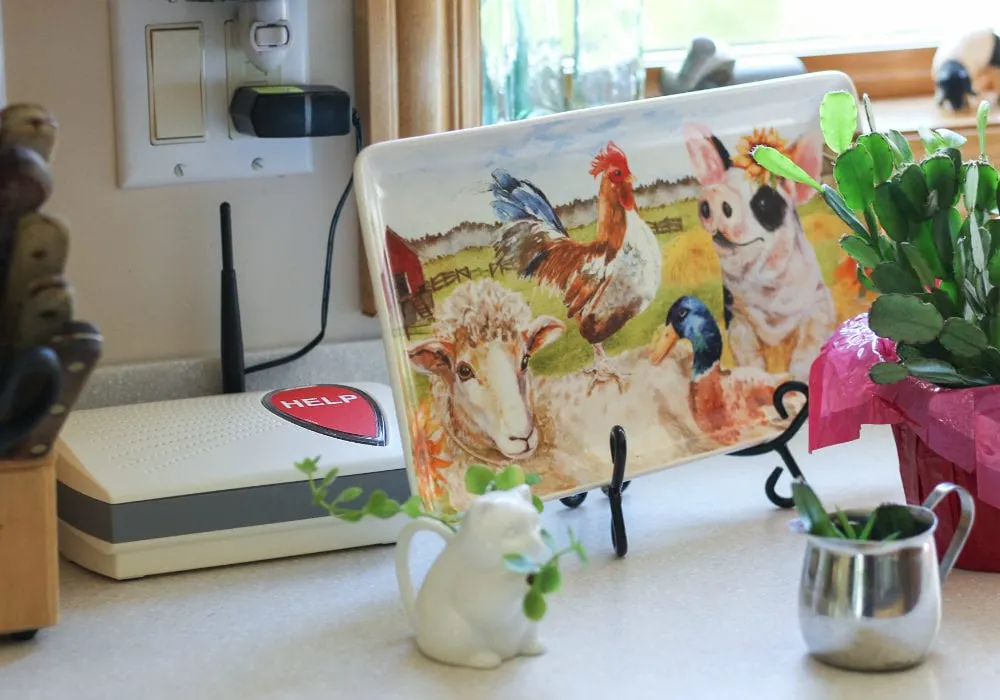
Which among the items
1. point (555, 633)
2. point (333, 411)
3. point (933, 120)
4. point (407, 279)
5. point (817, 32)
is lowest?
point (555, 633)

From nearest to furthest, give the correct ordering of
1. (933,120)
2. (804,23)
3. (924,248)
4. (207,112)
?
(924,248) → (207,112) → (933,120) → (804,23)

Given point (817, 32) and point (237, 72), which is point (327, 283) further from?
point (817, 32)

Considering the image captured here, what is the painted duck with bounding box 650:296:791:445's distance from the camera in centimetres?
101

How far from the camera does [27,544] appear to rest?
2.63 ft

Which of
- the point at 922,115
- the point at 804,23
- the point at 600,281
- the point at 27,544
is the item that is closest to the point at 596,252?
the point at 600,281

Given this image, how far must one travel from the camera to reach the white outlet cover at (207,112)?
1.04m

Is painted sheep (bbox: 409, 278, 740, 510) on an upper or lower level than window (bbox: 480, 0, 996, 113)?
lower

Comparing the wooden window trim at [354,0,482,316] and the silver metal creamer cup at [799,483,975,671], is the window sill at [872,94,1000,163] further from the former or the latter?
the silver metal creamer cup at [799,483,975,671]

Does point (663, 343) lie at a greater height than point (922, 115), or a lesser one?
lesser

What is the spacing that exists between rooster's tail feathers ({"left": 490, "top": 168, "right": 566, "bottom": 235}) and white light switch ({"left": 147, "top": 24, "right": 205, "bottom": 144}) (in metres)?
0.28

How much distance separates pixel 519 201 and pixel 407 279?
0.34ft

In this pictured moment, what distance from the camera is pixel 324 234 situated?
115 centimetres

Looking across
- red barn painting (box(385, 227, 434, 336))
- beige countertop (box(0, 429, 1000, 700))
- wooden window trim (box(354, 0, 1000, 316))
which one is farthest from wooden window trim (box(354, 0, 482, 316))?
beige countertop (box(0, 429, 1000, 700))

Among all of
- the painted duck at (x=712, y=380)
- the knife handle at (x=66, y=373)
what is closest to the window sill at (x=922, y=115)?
the painted duck at (x=712, y=380)
